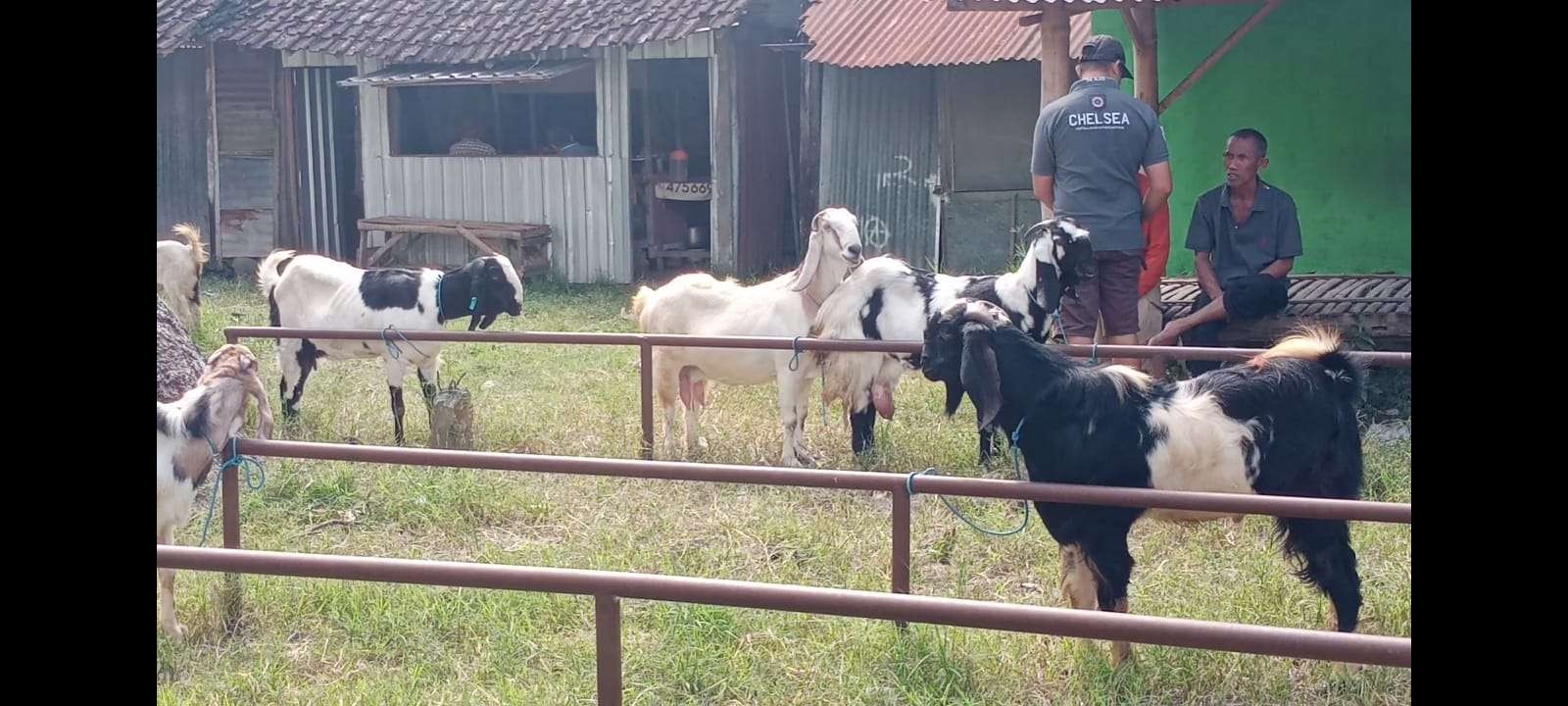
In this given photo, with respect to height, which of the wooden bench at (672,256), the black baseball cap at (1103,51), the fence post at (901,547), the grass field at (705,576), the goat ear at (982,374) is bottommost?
the grass field at (705,576)

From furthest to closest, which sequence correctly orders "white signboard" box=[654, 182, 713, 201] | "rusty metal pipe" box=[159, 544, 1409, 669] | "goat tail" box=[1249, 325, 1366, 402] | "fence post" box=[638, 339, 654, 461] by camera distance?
"white signboard" box=[654, 182, 713, 201] < "fence post" box=[638, 339, 654, 461] < "goat tail" box=[1249, 325, 1366, 402] < "rusty metal pipe" box=[159, 544, 1409, 669]

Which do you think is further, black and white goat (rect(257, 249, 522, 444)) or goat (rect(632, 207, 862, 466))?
black and white goat (rect(257, 249, 522, 444))

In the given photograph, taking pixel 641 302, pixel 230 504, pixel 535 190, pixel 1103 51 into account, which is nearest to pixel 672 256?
pixel 535 190

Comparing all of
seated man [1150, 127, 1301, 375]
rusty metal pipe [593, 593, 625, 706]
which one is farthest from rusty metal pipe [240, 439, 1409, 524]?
seated man [1150, 127, 1301, 375]

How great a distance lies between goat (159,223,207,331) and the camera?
11.3 meters

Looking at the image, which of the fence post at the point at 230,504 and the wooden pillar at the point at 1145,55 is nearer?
the fence post at the point at 230,504

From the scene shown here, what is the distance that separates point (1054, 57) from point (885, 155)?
6.24 m

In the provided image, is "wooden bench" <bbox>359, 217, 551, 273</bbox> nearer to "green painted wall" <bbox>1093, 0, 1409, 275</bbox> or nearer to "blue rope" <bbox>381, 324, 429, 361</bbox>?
"green painted wall" <bbox>1093, 0, 1409, 275</bbox>

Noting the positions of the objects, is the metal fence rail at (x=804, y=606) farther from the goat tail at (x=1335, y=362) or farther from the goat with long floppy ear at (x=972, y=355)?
the goat tail at (x=1335, y=362)

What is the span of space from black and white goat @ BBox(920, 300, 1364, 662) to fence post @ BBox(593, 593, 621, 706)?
1.80m

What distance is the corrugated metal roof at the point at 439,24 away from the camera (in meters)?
15.3

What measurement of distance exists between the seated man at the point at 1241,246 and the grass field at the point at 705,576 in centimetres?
127

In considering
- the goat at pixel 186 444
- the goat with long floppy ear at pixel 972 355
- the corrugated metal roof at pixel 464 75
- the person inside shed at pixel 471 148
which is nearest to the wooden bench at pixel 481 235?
the person inside shed at pixel 471 148

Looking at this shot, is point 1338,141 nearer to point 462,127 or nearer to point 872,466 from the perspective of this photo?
point 872,466
